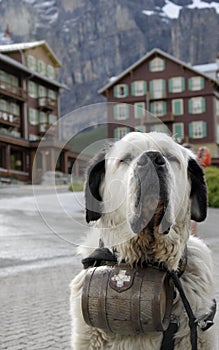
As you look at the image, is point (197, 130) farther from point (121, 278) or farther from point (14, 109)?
point (121, 278)

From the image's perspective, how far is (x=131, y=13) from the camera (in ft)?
540

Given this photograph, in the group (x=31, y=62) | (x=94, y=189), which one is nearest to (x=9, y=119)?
(x=31, y=62)

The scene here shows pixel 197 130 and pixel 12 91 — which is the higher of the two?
pixel 12 91

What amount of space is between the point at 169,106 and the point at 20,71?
679 inches

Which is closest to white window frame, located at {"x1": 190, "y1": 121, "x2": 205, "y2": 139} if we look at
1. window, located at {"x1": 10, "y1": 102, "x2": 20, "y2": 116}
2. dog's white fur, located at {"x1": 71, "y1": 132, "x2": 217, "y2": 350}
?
window, located at {"x1": 10, "y1": 102, "x2": 20, "y2": 116}

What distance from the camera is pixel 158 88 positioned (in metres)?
57.6

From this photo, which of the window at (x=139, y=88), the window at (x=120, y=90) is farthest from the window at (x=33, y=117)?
the window at (x=139, y=88)

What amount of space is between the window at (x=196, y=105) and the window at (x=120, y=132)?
5391 centimetres

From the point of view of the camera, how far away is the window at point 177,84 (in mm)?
56500

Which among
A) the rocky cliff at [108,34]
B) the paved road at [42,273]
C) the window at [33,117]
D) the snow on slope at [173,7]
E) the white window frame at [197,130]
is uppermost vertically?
the snow on slope at [173,7]

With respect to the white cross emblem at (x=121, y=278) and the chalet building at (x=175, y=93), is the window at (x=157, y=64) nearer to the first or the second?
the chalet building at (x=175, y=93)

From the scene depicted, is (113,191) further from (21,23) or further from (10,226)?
(21,23)

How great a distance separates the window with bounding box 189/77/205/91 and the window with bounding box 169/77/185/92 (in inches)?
37.7

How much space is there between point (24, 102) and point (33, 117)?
2069mm
